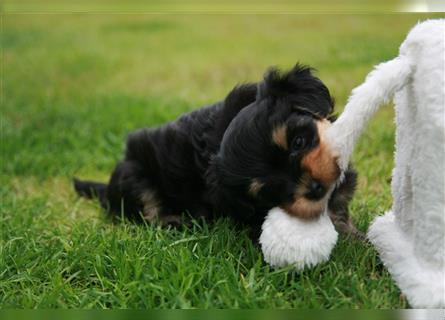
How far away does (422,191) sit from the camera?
80.0 inches

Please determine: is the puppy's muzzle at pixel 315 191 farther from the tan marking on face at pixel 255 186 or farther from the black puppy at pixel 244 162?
the tan marking on face at pixel 255 186

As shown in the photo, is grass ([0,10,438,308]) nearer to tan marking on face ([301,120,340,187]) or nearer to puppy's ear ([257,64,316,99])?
tan marking on face ([301,120,340,187])

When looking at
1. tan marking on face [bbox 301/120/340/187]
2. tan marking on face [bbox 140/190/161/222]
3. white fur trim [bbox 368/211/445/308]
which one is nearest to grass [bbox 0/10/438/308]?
white fur trim [bbox 368/211/445/308]

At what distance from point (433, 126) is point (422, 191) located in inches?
8.7

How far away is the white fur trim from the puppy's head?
1.02 feet

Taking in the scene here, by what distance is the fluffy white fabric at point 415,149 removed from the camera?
1946mm

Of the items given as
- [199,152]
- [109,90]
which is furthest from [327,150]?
[109,90]

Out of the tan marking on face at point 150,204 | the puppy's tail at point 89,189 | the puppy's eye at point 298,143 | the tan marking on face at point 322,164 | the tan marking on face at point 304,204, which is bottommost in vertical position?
the puppy's tail at point 89,189

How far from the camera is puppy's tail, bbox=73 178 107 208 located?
3.79m

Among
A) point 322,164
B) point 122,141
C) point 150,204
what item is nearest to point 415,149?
point 322,164

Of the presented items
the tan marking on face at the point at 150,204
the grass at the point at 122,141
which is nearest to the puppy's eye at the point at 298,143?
the grass at the point at 122,141

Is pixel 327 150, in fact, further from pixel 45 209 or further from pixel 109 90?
pixel 109 90

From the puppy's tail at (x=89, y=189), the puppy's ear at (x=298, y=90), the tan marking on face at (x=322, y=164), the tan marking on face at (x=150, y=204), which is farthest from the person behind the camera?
the puppy's tail at (x=89, y=189)

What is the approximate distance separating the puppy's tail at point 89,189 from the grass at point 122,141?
0.28ft
